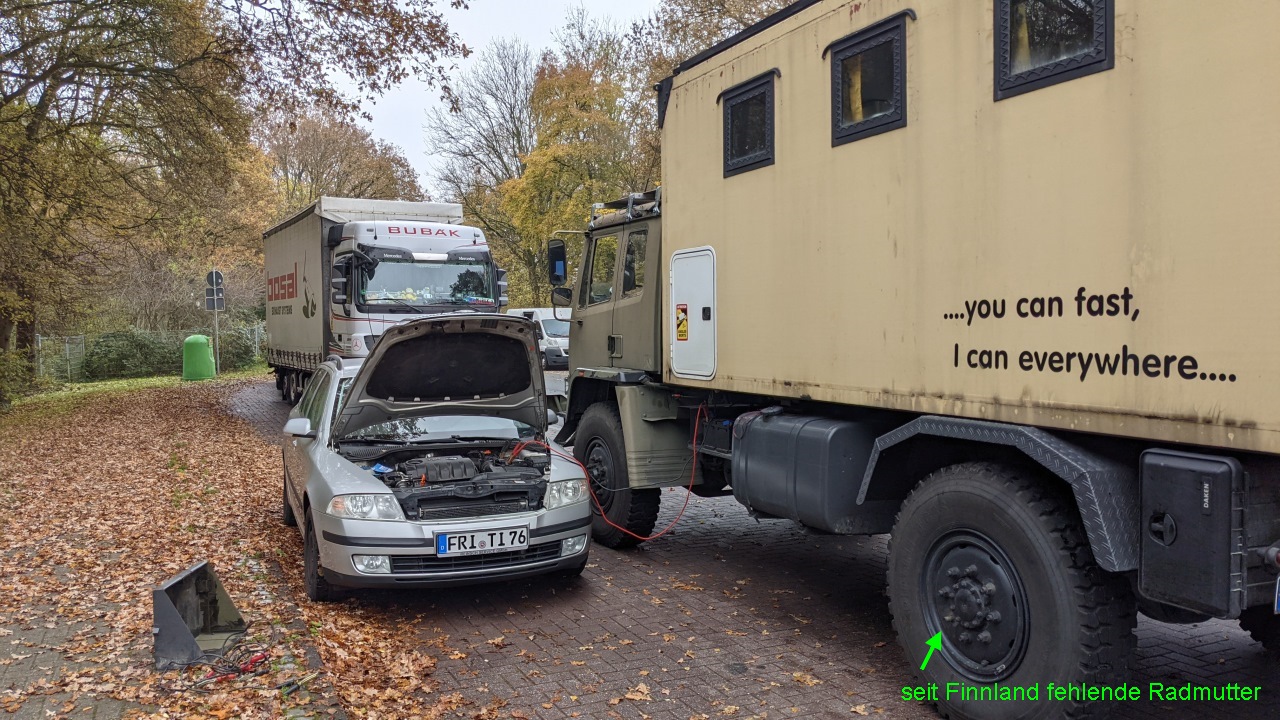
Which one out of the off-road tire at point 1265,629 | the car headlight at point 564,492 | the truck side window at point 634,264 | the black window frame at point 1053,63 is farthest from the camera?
the truck side window at point 634,264

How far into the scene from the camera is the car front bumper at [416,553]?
5277 millimetres

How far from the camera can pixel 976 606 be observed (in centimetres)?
380

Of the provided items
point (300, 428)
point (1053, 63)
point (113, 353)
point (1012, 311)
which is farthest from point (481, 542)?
point (113, 353)

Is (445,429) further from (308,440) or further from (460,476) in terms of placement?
(308,440)

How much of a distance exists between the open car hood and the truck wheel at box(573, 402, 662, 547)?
0.55 metres

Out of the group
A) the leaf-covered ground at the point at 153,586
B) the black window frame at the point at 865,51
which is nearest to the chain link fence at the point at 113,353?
the leaf-covered ground at the point at 153,586

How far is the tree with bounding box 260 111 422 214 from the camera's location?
4147cm

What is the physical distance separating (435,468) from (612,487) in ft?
5.75

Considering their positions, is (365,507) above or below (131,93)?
below

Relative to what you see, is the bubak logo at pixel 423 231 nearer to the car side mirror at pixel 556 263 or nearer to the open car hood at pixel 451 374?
the car side mirror at pixel 556 263

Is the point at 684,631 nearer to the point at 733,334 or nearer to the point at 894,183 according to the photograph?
the point at 733,334

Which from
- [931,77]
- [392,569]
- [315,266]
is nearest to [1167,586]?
[931,77]

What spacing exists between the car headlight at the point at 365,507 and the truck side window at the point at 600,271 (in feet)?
9.62

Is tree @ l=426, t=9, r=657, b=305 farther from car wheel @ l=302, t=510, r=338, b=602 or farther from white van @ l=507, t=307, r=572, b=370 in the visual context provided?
car wheel @ l=302, t=510, r=338, b=602
